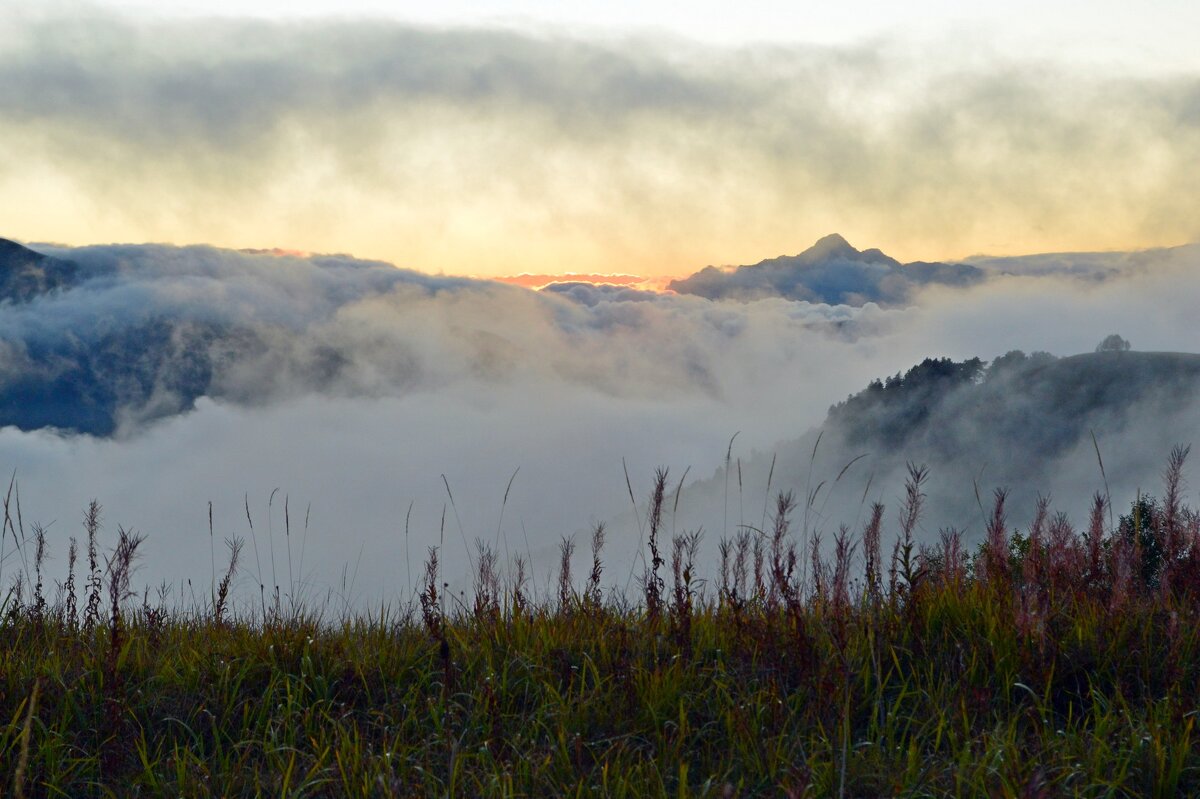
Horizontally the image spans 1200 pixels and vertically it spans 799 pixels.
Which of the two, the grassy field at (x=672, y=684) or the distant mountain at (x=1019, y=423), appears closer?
the grassy field at (x=672, y=684)

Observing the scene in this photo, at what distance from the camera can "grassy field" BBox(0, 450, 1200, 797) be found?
122 inches

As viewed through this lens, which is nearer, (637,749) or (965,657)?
(637,749)

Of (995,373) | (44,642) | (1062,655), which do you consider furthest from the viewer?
(995,373)

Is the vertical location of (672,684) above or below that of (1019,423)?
above

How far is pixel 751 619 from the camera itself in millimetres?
4219

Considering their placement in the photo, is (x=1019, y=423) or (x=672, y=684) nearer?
(x=672, y=684)

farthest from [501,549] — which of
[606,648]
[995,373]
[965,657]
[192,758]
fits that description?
[995,373]

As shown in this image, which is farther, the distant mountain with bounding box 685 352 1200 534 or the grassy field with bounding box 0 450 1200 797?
the distant mountain with bounding box 685 352 1200 534

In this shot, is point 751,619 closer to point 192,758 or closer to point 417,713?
point 417,713

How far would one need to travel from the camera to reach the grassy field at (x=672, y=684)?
10.2 ft

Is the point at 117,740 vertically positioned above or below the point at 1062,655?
below

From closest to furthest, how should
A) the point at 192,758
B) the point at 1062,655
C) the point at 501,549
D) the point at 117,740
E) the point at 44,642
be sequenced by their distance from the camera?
1. the point at 192,758
2. the point at 117,740
3. the point at 1062,655
4. the point at 44,642
5. the point at 501,549

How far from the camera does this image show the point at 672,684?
3656mm

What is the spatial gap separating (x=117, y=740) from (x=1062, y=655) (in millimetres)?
4076
